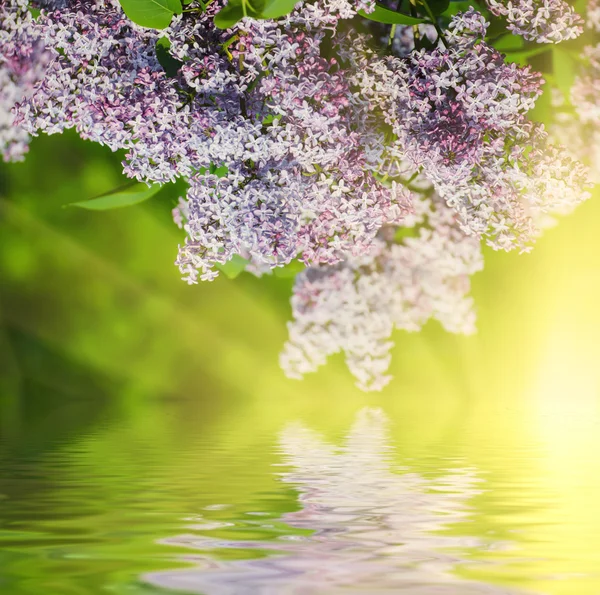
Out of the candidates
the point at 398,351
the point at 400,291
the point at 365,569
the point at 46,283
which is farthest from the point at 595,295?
the point at 365,569

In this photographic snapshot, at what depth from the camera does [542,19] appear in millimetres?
2770

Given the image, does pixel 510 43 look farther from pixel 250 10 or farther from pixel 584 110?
pixel 250 10

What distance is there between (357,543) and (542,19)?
138cm

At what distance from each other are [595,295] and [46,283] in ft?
8.96

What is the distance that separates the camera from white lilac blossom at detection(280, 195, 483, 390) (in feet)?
13.3

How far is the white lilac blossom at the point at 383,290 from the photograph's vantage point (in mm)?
4062

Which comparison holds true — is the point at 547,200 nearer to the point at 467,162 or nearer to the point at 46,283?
the point at 467,162

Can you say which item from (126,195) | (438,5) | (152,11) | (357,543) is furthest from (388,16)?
(357,543)

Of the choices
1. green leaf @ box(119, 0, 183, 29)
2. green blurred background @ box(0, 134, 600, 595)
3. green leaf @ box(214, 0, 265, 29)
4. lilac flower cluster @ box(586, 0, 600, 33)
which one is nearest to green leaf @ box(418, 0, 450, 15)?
lilac flower cluster @ box(586, 0, 600, 33)

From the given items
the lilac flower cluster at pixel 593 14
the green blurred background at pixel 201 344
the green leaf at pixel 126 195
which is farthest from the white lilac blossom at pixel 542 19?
the green blurred background at pixel 201 344

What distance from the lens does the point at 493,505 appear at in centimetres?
258

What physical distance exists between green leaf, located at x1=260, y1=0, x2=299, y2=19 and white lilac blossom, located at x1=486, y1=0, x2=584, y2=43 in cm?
60

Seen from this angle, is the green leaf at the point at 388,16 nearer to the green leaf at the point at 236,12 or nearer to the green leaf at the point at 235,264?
the green leaf at the point at 236,12

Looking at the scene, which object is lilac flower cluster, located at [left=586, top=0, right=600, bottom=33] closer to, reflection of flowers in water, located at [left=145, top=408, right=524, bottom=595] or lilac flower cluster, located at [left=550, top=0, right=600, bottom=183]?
lilac flower cluster, located at [left=550, top=0, right=600, bottom=183]
